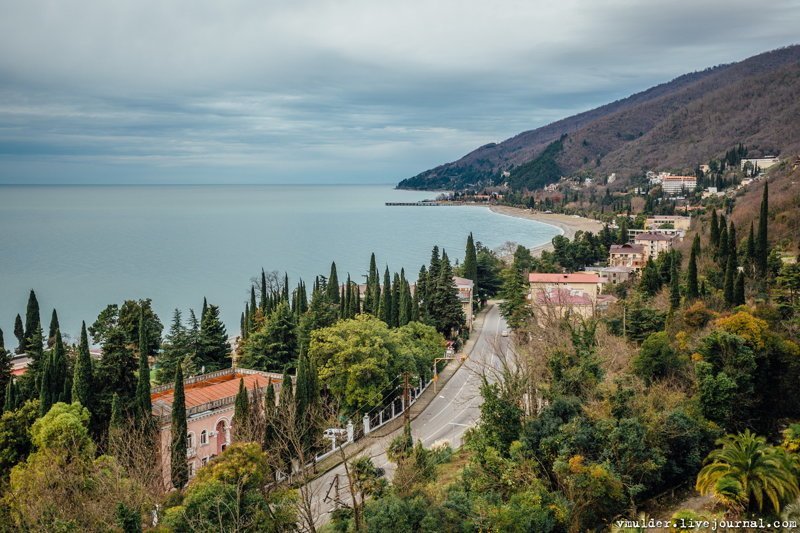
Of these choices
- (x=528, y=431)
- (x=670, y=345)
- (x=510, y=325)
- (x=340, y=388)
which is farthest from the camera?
(x=510, y=325)

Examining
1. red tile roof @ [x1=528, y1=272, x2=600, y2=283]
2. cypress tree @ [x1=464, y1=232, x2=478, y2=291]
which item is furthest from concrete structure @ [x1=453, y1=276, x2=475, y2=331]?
red tile roof @ [x1=528, y1=272, x2=600, y2=283]

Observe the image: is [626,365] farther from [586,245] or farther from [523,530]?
[586,245]

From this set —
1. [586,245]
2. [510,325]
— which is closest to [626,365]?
[510,325]

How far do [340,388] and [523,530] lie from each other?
14721mm

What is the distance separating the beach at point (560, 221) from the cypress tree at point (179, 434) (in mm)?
69848

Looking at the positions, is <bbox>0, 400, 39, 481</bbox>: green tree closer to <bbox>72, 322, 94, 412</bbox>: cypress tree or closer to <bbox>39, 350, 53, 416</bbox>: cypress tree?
<bbox>39, 350, 53, 416</bbox>: cypress tree

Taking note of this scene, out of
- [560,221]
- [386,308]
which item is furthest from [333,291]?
[560,221]

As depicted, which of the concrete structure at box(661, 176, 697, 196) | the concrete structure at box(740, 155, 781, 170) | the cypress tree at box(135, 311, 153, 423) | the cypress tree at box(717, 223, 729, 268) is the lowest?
the cypress tree at box(135, 311, 153, 423)

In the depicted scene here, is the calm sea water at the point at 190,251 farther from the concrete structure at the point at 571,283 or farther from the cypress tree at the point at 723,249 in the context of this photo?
the cypress tree at the point at 723,249

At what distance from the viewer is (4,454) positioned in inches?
824

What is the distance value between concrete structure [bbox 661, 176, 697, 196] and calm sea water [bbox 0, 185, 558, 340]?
2574 cm

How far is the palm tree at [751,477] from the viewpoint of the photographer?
45.8 ft

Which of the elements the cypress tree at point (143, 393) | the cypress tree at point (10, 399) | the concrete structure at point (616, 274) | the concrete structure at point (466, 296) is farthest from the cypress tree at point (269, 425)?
the concrete structure at point (616, 274)

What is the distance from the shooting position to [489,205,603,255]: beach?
115 m
